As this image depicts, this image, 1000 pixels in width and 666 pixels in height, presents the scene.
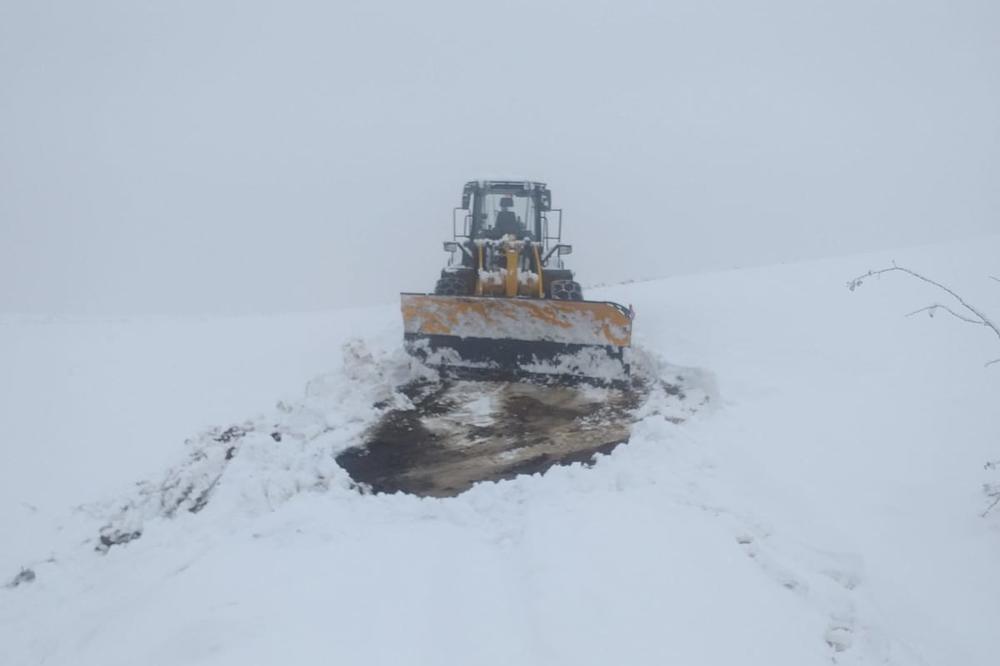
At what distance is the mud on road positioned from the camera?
4.65m

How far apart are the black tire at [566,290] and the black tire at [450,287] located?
121 cm

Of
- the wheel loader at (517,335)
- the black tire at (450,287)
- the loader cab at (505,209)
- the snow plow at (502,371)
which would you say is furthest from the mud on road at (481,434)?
the loader cab at (505,209)

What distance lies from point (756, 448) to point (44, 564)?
441 cm

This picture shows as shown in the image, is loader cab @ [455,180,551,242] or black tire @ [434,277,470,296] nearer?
black tire @ [434,277,470,296]

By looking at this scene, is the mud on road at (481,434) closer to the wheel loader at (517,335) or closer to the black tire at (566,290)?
the wheel loader at (517,335)

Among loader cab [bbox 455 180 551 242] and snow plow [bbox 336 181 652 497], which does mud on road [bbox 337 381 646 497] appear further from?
loader cab [bbox 455 180 551 242]

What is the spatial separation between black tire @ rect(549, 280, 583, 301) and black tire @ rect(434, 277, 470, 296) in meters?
1.21

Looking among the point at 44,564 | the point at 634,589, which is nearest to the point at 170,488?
the point at 44,564

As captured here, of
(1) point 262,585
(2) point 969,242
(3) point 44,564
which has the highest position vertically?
(2) point 969,242

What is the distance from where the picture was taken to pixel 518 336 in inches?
294

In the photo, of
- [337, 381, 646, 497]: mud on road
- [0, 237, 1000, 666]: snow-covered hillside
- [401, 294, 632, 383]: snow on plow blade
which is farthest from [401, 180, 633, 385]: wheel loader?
[0, 237, 1000, 666]: snow-covered hillside

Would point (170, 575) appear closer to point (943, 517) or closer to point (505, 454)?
point (505, 454)

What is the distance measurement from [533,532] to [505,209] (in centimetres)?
657

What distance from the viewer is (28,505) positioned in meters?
4.17
